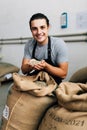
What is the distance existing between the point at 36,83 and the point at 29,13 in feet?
4.93

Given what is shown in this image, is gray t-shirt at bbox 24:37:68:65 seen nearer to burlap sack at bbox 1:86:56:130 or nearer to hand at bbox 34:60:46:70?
hand at bbox 34:60:46:70

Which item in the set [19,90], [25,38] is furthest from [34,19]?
[25,38]

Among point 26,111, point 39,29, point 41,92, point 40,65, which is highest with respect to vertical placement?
point 39,29

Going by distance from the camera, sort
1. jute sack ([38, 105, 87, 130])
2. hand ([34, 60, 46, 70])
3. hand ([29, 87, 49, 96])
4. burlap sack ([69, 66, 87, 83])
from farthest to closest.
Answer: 1. burlap sack ([69, 66, 87, 83])
2. hand ([34, 60, 46, 70])
3. hand ([29, 87, 49, 96])
4. jute sack ([38, 105, 87, 130])

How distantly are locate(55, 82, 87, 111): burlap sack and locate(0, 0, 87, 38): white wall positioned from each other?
103 centimetres

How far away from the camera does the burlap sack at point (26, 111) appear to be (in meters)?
1.27

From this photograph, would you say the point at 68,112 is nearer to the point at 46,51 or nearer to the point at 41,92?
the point at 41,92

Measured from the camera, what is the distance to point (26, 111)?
50.6 inches

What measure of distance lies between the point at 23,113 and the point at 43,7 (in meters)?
1.50

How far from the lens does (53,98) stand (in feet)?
4.26

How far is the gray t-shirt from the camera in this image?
159cm

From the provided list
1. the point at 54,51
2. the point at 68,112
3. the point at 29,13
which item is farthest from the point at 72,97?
the point at 29,13

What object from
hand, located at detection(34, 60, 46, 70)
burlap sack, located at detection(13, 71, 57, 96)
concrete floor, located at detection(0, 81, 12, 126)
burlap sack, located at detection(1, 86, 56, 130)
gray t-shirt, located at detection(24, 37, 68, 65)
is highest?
gray t-shirt, located at detection(24, 37, 68, 65)

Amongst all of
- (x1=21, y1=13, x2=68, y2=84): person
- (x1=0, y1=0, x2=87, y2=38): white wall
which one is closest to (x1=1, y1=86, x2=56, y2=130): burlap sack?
(x1=21, y1=13, x2=68, y2=84): person
